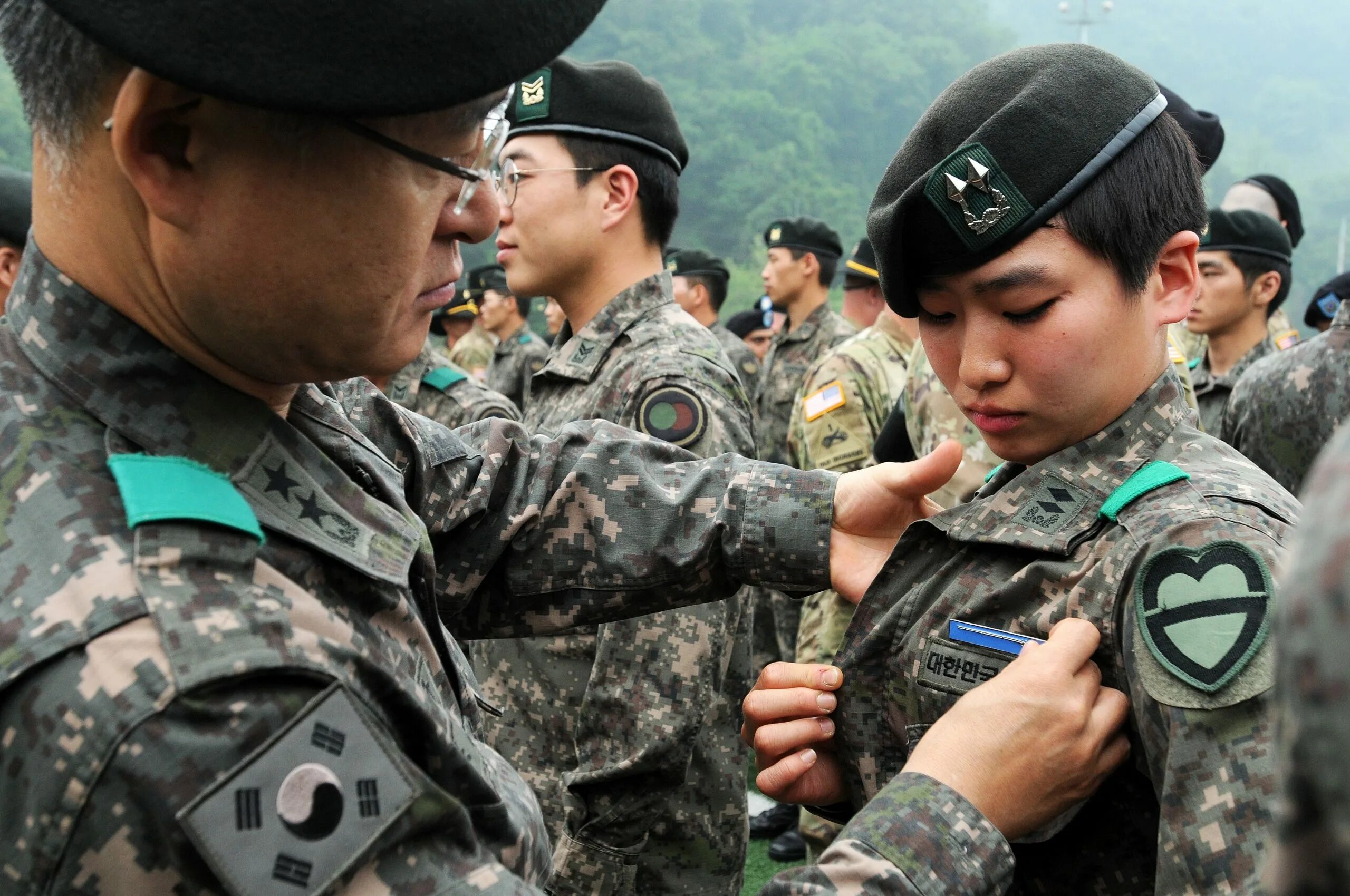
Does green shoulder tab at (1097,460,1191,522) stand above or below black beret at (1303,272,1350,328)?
above

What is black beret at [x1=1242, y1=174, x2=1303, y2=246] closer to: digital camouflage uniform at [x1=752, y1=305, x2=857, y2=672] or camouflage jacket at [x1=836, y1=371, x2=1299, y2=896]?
digital camouflage uniform at [x1=752, y1=305, x2=857, y2=672]

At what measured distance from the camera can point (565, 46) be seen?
1.22 metres

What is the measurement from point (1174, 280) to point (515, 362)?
31.2 feet

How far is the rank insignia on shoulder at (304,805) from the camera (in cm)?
98

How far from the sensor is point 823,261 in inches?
383

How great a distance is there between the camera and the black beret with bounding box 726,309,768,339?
43.9ft

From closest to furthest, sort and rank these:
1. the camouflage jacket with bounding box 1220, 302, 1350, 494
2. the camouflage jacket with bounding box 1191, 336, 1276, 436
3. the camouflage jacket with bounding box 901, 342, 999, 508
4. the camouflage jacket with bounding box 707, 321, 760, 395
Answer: the camouflage jacket with bounding box 901, 342, 999, 508, the camouflage jacket with bounding box 1220, 302, 1350, 494, the camouflage jacket with bounding box 1191, 336, 1276, 436, the camouflage jacket with bounding box 707, 321, 760, 395

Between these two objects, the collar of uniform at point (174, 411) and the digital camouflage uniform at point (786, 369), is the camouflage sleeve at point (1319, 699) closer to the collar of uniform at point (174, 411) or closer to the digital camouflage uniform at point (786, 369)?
the collar of uniform at point (174, 411)

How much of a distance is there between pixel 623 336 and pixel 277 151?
90.0 inches

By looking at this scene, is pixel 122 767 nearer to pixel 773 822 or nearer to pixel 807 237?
pixel 773 822

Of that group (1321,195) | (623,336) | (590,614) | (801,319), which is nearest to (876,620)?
(590,614)

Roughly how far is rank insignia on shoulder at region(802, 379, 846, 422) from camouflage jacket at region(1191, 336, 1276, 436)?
6.09 ft

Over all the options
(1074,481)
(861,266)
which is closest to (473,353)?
(861,266)

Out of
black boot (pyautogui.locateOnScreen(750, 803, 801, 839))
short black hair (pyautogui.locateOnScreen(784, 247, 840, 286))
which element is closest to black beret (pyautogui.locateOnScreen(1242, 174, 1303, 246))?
short black hair (pyautogui.locateOnScreen(784, 247, 840, 286))
